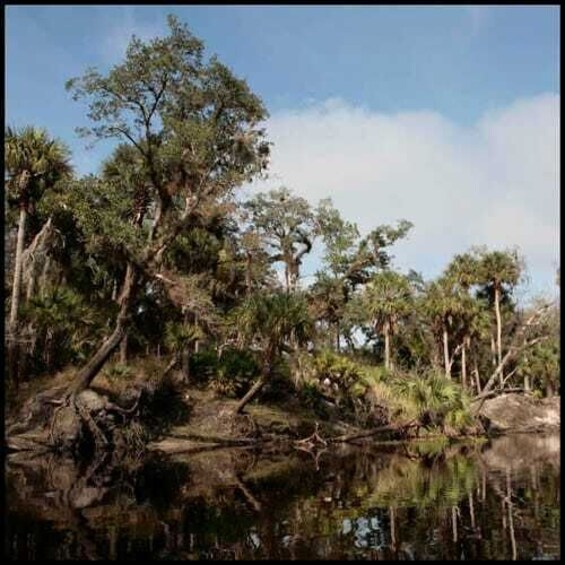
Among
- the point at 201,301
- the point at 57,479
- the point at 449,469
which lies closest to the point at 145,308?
the point at 201,301

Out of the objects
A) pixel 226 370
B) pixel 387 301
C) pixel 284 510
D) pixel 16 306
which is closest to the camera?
pixel 284 510

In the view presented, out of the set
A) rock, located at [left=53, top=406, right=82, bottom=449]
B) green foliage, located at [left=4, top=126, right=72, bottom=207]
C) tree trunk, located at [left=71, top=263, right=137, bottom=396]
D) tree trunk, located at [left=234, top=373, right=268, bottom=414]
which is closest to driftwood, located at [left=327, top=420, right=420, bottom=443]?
tree trunk, located at [left=234, top=373, right=268, bottom=414]

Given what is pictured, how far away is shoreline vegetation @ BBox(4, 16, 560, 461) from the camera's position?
26.7 metres

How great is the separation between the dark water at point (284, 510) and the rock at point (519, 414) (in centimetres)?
1953

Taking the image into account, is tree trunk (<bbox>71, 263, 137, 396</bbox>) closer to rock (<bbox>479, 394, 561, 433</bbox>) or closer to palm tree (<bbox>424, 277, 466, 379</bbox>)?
rock (<bbox>479, 394, 561, 433</bbox>)

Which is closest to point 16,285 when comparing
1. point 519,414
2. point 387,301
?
point 387,301

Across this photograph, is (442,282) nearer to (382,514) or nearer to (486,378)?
(486,378)

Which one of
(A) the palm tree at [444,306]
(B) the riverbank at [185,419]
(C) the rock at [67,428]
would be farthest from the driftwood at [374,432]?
(A) the palm tree at [444,306]

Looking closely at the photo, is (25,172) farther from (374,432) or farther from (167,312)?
(374,432)

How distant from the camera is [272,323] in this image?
91.4 ft

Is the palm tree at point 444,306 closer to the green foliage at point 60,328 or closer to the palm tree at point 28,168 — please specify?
the green foliage at point 60,328

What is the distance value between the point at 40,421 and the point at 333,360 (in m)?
15.1

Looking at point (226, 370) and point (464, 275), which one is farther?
point (464, 275)

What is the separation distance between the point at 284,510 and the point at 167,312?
896 inches
